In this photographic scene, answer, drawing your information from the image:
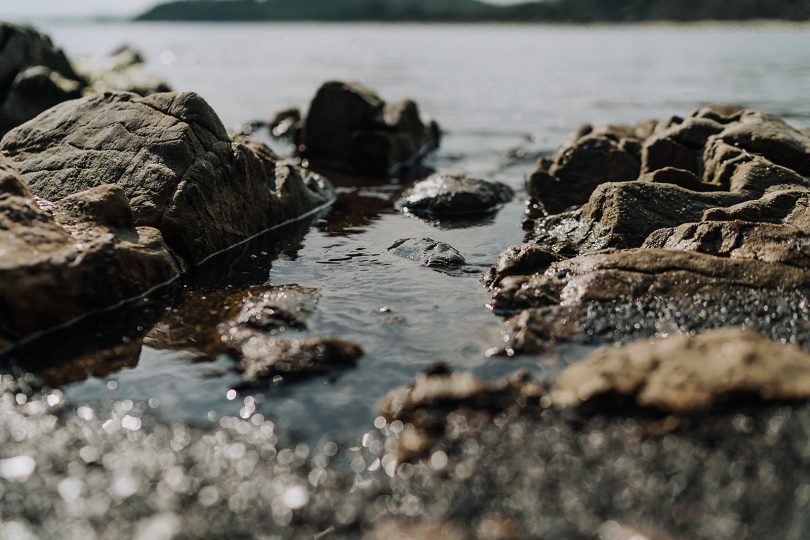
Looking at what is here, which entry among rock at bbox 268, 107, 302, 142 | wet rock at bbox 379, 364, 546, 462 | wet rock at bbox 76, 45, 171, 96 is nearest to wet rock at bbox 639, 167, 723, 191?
wet rock at bbox 379, 364, 546, 462

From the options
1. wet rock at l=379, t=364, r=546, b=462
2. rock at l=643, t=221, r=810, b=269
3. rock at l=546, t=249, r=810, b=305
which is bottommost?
wet rock at l=379, t=364, r=546, b=462

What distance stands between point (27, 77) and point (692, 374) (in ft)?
63.4

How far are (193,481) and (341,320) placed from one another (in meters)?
3.21

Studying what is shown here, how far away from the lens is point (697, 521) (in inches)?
186

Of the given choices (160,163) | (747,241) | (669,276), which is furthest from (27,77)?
(747,241)

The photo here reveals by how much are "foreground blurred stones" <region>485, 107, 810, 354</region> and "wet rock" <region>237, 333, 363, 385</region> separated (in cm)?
176

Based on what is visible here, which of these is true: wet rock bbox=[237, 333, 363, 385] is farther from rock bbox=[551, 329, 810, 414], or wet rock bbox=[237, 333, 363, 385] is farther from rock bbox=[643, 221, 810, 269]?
rock bbox=[643, 221, 810, 269]

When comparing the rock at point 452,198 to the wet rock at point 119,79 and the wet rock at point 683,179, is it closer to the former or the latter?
the wet rock at point 683,179

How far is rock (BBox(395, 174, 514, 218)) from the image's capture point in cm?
1430

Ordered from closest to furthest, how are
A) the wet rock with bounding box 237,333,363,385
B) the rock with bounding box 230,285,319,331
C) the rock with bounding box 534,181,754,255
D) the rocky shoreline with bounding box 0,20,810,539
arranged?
the rocky shoreline with bounding box 0,20,810,539 → the wet rock with bounding box 237,333,363,385 → the rock with bounding box 230,285,319,331 → the rock with bounding box 534,181,754,255

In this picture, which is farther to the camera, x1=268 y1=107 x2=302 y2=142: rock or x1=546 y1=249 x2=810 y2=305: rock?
x1=268 y1=107 x2=302 y2=142: rock

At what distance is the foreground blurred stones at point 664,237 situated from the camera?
25.8 ft

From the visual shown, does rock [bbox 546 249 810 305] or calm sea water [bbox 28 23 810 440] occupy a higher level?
rock [bbox 546 249 810 305]

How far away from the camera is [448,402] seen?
6.13 m
